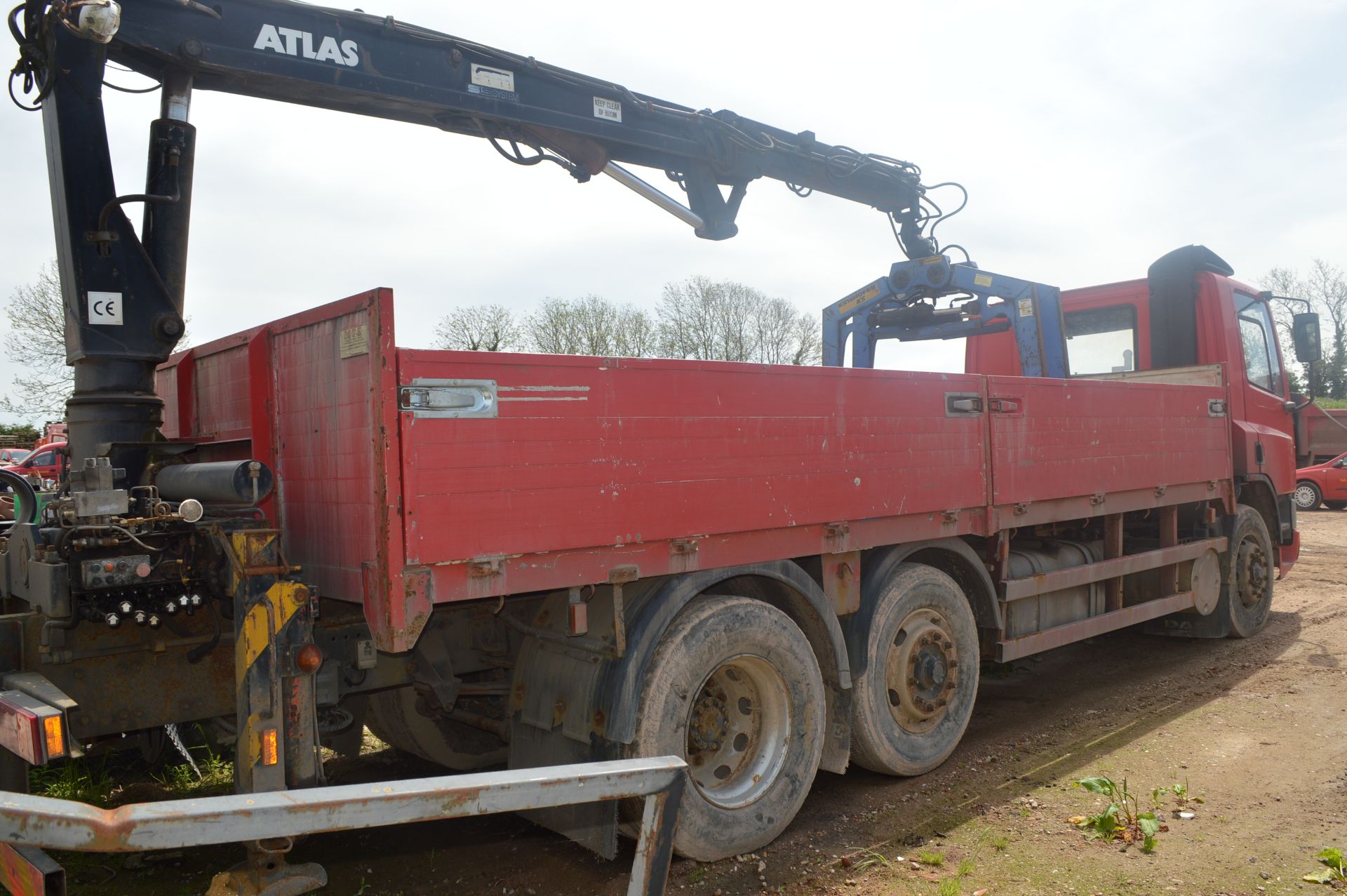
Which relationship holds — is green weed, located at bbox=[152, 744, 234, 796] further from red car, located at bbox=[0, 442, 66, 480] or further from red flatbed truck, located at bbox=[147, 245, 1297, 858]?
red car, located at bbox=[0, 442, 66, 480]

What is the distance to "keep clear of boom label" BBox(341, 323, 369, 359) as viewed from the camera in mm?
3266

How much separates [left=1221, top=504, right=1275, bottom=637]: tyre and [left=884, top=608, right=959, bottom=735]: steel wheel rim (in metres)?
4.45

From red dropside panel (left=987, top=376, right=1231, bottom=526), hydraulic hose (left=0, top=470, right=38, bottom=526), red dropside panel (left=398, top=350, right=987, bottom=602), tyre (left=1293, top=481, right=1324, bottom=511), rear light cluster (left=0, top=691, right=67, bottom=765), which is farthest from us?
tyre (left=1293, top=481, right=1324, bottom=511)

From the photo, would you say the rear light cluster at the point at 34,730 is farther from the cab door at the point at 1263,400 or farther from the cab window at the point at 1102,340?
the cab door at the point at 1263,400

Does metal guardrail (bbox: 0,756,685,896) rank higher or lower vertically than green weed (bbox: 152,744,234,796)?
higher

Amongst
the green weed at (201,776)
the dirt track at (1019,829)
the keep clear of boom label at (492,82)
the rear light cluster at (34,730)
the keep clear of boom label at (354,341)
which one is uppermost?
the keep clear of boom label at (492,82)

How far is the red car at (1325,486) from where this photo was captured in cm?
2073

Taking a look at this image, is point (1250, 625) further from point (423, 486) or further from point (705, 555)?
point (423, 486)

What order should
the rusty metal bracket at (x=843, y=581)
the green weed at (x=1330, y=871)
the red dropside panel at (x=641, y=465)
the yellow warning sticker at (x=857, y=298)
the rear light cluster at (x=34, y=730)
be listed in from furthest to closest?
the yellow warning sticker at (x=857, y=298) → the rusty metal bracket at (x=843, y=581) → the green weed at (x=1330, y=871) → the red dropside panel at (x=641, y=465) → the rear light cluster at (x=34, y=730)

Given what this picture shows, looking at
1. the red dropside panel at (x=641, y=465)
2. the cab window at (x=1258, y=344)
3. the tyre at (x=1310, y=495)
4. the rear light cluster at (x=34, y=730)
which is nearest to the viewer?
the rear light cluster at (x=34, y=730)

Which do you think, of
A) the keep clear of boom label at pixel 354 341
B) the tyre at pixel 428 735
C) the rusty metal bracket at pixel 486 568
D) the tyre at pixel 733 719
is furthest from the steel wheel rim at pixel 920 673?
the keep clear of boom label at pixel 354 341

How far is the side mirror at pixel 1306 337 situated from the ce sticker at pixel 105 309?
9523mm

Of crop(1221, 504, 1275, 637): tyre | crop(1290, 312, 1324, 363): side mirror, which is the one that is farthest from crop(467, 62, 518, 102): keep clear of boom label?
crop(1290, 312, 1324, 363): side mirror

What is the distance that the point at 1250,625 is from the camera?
8.68 m
